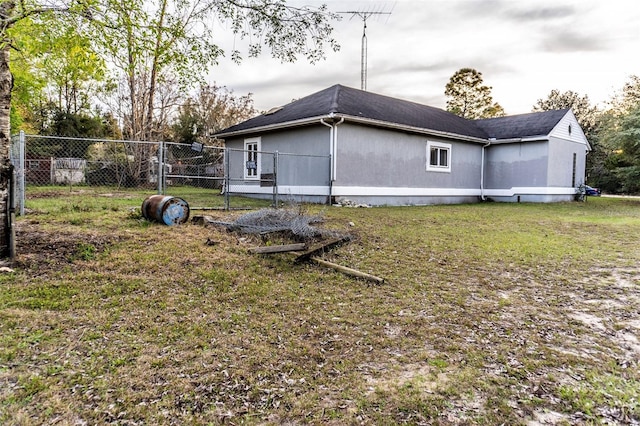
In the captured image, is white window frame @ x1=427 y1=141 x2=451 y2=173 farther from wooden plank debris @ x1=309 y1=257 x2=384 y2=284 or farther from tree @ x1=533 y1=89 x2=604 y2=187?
tree @ x1=533 y1=89 x2=604 y2=187

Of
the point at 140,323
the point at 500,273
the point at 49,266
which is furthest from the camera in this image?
the point at 500,273

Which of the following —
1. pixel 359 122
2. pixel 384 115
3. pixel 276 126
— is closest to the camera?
pixel 359 122

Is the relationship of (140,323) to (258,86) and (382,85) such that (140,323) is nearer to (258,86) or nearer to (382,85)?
(382,85)

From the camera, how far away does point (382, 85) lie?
74.3 feet

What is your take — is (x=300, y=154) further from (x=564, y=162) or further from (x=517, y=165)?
(x=564, y=162)

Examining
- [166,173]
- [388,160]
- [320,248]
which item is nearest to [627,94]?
[388,160]

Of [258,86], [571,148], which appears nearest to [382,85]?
[258,86]

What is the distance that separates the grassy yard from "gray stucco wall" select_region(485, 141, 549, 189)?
11513mm

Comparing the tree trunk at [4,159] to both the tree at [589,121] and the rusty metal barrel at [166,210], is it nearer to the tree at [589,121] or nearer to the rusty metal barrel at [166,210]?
the rusty metal barrel at [166,210]

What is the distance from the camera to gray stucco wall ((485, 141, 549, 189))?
625 inches

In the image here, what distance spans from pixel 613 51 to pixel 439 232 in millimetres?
11843

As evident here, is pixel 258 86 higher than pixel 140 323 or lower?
higher

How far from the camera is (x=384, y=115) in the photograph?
1288 centimetres

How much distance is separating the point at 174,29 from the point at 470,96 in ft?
121
